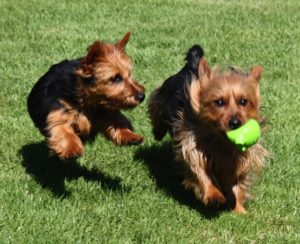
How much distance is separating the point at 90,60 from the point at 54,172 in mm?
1328

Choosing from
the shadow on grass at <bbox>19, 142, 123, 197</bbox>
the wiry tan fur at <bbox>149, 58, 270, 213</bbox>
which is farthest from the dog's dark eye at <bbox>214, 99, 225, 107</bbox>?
the shadow on grass at <bbox>19, 142, 123, 197</bbox>

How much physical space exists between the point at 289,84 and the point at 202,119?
371 cm

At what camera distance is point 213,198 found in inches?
199

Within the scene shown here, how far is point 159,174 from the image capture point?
5996mm

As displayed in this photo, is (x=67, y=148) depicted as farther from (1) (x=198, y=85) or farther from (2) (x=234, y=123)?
(2) (x=234, y=123)

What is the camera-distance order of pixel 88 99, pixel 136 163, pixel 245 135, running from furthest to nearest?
pixel 136 163 → pixel 88 99 → pixel 245 135

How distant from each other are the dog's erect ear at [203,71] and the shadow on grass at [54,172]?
121 centimetres

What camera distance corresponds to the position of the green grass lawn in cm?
483

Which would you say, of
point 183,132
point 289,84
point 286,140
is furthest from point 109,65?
point 289,84

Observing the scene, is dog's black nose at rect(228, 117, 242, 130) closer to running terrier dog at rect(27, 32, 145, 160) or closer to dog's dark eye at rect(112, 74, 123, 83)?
running terrier dog at rect(27, 32, 145, 160)

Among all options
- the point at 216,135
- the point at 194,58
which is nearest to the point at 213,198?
the point at 216,135

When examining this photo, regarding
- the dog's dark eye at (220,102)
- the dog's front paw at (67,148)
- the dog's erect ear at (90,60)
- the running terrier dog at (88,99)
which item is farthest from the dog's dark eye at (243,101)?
the dog's front paw at (67,148)

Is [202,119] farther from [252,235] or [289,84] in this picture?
[289,84]

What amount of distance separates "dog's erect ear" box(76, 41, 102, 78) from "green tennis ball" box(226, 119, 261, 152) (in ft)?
3.89
